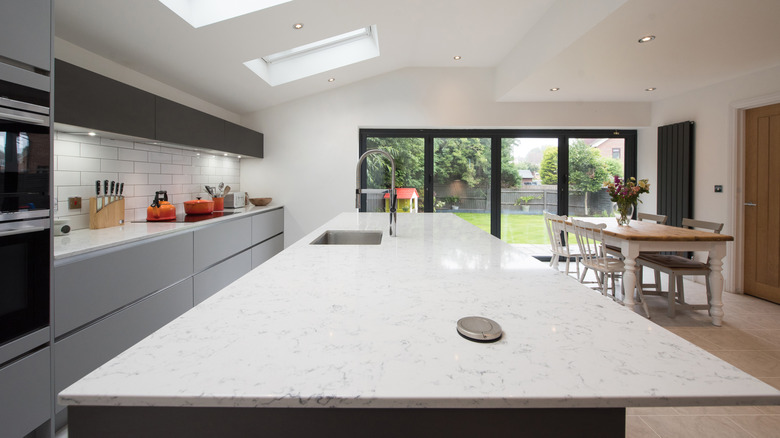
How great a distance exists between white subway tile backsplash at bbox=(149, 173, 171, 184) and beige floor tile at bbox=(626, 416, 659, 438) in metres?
3.89

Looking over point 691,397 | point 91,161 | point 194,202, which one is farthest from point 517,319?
point 194,202

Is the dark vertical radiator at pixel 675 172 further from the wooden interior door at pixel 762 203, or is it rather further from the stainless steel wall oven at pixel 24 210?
the stainless steel wall oven at pixel 24 210

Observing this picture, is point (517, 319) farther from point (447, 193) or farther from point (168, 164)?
point (447, 193)

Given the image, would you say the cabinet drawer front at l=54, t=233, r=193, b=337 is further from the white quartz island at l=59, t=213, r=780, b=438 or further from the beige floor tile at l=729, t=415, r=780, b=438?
the beige floor tile at l=729, t=415, r=780, b=438

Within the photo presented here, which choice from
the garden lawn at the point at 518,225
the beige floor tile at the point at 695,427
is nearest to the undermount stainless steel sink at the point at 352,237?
the beige floor tile at the point at 695,427

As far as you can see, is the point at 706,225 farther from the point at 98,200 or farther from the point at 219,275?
the point at 98,200

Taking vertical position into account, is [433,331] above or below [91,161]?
below

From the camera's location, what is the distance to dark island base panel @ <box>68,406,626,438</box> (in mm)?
568

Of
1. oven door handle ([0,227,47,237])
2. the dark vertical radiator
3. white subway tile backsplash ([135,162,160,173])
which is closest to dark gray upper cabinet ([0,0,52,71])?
oven door handle ([0,227,47,237])

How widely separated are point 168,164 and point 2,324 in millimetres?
2434

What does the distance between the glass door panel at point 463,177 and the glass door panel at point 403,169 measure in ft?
0.74

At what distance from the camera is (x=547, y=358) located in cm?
61

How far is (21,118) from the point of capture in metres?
1.43

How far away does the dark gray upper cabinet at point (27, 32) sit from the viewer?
4.47 ft
